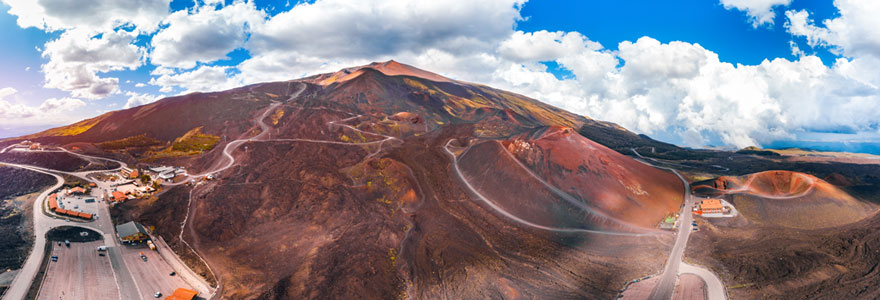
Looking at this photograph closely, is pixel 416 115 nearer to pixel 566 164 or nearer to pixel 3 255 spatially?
pixel 566 164

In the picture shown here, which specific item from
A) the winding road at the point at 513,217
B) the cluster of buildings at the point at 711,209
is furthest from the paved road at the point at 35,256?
the cluster of buildings at the point at 711,209

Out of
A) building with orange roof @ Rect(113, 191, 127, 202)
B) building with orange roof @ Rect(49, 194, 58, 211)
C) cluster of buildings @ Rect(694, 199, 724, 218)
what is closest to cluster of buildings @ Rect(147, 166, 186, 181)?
building with orange roof @ Rect(113, 191, 127, 202)

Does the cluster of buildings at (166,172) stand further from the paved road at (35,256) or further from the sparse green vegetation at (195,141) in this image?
the sparse green vegetation at (195,141)

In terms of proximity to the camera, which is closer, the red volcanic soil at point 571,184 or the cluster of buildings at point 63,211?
the cluster of buildings at point 63,211

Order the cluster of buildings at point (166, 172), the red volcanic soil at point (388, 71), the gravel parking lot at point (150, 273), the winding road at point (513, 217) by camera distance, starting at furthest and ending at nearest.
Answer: the red volcanic soil at point (388, 71) → the cluster of buildings at point (166, 172) → the winding road at point (513, 217) → the gravel parking lot at point (150, 273)

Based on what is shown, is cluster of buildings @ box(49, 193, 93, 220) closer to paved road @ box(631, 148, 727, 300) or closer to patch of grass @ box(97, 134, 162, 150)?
patch of grass @ box(97, 134, 162, 150)

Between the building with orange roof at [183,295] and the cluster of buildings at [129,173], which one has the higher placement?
the cluster of buildings at [129,173]

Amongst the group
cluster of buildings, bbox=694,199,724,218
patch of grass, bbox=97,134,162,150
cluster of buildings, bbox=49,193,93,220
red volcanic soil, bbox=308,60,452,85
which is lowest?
cluster of buildings, bbox=49,193,93,220

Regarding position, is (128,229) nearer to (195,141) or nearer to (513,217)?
(513,217)
